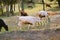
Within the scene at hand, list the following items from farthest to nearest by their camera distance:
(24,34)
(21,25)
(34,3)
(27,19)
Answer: (34,3) < (21,25) < (27,19) < (24,34)

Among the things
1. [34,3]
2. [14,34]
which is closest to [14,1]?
[34,3]

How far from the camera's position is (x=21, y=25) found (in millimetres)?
10672

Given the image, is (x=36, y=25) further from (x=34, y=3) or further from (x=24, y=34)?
(x=34, y=3)

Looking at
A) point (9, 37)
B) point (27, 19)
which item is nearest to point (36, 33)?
point (9, 37)

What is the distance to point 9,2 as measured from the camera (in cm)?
2470

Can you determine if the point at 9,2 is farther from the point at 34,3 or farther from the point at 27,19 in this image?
the point at 27,19

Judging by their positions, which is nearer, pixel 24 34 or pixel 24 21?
pixel 24 34

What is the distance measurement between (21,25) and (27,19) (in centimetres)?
95

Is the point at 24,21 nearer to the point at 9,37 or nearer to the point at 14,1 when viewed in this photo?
the point at 9,37

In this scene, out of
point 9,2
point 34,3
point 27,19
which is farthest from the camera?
point 34,3

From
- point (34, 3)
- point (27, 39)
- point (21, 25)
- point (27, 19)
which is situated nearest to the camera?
point (27, 39)

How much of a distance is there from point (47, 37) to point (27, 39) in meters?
0.55

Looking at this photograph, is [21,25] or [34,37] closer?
[34,37]

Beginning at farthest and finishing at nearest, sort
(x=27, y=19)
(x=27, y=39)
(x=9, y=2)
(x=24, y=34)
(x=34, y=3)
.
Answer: (x=34, y=3) < (x=9, y=2) < (x=27, y=19) < (x=24, y=34) < (x=27, y=39)
